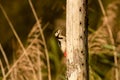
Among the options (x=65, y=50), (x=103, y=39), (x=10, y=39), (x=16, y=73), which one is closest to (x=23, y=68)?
(x=16, y=73)

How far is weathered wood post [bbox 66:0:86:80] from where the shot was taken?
151 cm

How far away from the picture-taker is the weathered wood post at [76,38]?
1.51 meters

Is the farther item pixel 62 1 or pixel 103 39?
pixel 62 1

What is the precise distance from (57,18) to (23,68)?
231cm

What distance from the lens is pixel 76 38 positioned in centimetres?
151

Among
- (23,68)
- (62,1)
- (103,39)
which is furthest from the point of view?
(62,1)

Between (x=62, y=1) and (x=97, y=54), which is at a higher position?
(x=62, y=1)

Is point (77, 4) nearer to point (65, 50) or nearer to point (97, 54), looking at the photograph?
point (65, 50)

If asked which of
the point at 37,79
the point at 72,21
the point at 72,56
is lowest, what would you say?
the point at 37,79

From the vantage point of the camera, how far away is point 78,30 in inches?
59.7

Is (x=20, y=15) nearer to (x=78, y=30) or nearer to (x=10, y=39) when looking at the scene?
(x=10, y=39)

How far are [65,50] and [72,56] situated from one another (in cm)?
5

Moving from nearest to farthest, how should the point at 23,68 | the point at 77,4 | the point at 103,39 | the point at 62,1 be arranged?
the point at 77,4
the point at 23,68
the point at 103,39
the point at 62,1

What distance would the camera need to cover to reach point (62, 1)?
16.1ft
